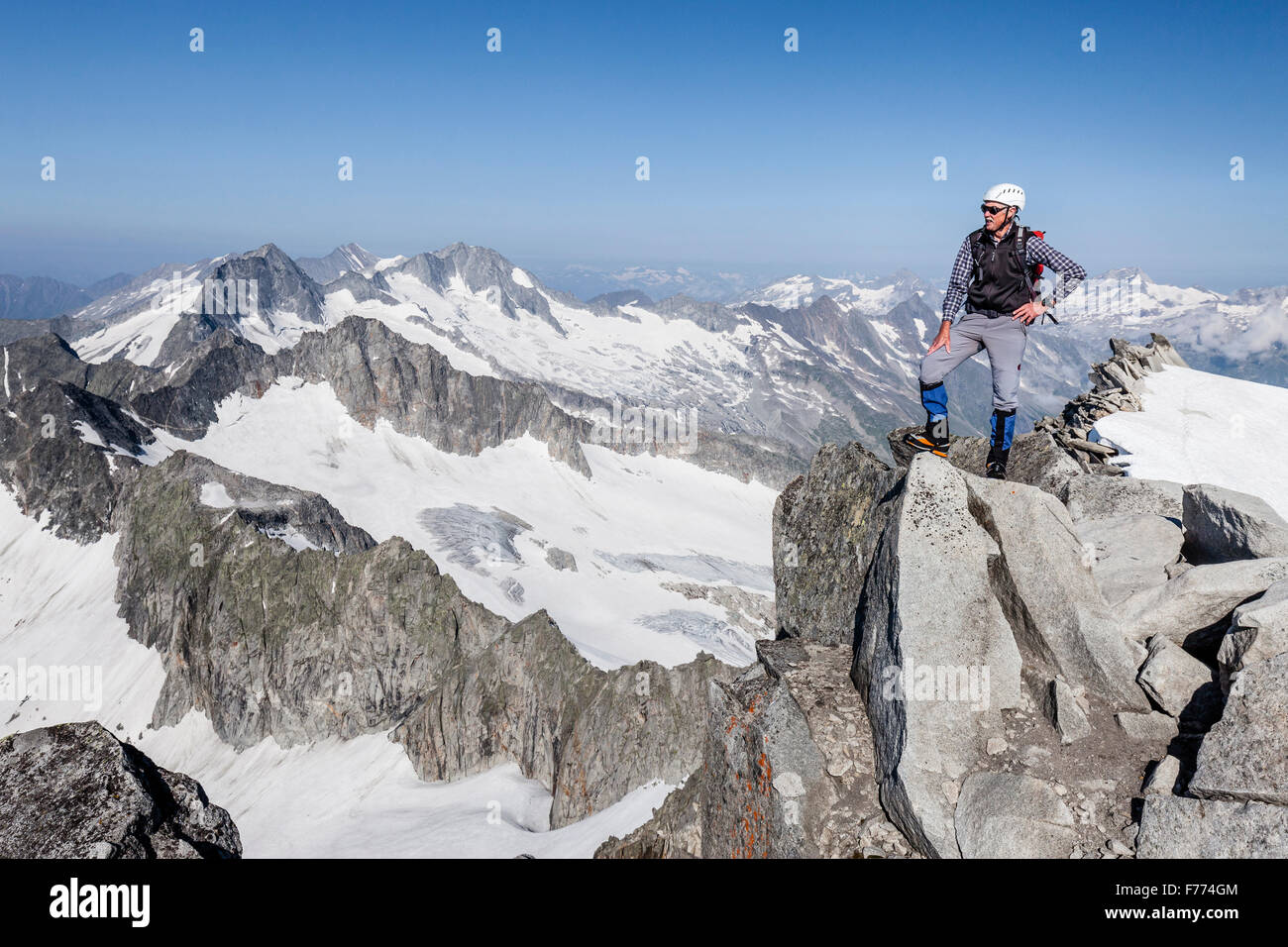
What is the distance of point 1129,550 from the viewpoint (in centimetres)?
1373

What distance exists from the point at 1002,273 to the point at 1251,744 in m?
8.91

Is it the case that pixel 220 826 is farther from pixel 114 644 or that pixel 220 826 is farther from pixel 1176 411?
pixel 114 644

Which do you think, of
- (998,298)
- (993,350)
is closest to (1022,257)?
(998,298)

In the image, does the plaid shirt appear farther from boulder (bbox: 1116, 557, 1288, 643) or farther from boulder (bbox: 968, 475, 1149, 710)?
boulder (bbox: 1116, 557, 1288, 643)

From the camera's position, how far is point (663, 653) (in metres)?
125

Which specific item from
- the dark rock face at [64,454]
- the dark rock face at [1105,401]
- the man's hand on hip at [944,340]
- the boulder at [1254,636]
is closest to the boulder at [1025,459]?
the dark rock face at [1105,401]

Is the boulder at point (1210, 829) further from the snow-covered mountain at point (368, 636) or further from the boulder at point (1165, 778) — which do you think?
the snow-covered mountain at point (368, 636)

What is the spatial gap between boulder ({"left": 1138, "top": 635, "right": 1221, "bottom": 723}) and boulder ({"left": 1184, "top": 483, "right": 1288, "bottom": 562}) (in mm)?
3108

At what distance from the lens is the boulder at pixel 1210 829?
7.90m

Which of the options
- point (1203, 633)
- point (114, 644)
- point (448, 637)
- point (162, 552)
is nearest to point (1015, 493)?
point (1203, 633)

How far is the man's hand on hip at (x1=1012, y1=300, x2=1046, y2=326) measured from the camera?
1372 cm

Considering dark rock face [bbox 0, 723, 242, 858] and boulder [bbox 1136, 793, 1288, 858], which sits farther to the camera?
dark rock face [bbox 0, 723, 242, 858]

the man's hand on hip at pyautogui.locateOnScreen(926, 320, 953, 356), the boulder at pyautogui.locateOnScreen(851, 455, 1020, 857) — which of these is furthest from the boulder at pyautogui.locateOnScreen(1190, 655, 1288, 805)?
the man's hand on hip at pyautogui.locateOnScreen(926, 320, 953, 356)

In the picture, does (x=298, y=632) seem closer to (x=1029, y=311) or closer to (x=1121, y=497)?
(x=1121, y=497)
